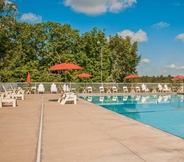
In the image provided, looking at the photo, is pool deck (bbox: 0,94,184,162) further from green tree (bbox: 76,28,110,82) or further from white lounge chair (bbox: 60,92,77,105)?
green tree (bbox: 76,28,110,82)

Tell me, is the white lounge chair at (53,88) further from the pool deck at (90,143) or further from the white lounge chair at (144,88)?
the pool deck at (90,143)

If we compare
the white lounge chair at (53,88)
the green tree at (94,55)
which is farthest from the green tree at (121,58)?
the white lounge chair at (53,88)

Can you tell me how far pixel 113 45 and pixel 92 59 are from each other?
577cm

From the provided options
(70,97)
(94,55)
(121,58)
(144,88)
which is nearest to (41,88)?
(70,97)

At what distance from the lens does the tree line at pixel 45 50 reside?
2708 centimetres

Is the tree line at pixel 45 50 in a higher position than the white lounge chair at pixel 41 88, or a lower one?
higher

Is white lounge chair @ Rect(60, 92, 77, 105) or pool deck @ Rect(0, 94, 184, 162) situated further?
white lounge chair @ Rect(60, 92, 77, 105)

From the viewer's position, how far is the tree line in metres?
27.1

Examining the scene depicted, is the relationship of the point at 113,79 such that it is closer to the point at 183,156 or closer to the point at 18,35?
the point at 18,35

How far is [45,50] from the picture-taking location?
95.0 ft

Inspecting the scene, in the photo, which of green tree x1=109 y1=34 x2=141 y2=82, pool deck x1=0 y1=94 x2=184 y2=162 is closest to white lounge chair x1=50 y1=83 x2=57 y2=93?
green tree x1=109 y1=34 x2=141 y2=82

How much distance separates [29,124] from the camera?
6.16m

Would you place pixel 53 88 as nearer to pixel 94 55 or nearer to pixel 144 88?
pixel 144 88

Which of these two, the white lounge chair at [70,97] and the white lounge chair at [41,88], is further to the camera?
the white lounge chair at [41,88]
